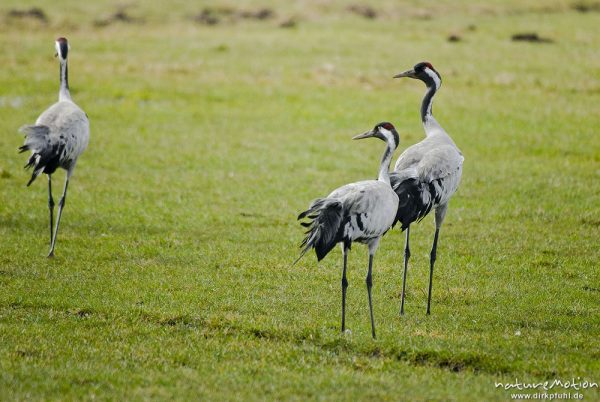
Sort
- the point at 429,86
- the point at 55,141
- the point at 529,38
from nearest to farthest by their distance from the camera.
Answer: the point at 429,86, the point at 55,141, the point at 529,38

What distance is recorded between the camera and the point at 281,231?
14.7 meters

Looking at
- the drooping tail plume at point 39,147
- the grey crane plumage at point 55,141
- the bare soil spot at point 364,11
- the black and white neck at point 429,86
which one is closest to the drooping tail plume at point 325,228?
the black and white neck at point 429,86

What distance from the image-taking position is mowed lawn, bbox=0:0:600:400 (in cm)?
872

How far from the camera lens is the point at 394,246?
14.0 metres

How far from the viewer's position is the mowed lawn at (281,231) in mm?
8719

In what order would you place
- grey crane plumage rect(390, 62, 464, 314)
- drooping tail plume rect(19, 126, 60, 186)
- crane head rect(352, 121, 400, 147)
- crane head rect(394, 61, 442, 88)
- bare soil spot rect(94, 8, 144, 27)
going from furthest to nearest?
bare soil spot rect(94, 8, 144, 27) < drooping tail plume rect(19, 126, 60, 186) < crane head rect(394, 61, 442, 88) < grey crane plumage rect(390, 62, 464, 314) < crane head rect(352, 121, 400, 147)

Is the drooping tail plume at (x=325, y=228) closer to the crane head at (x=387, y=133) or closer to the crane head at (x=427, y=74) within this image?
the crane head at (x=387, y=133)

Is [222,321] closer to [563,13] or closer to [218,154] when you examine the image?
[218,154]

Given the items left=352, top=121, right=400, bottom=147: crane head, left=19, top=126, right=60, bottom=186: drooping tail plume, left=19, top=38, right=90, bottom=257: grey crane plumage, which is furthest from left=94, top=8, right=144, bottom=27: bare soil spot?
left=352, top=121, right=400, bottom=147: crane head

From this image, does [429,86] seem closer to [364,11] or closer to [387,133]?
[387,133]

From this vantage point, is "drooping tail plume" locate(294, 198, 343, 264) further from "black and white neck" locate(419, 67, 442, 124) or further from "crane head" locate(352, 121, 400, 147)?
"black and white neck" locate(419, 67, 442, 124)

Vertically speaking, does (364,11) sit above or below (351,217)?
above

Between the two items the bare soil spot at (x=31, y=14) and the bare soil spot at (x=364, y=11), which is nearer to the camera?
the bare soil spot at (x=31, y=14)

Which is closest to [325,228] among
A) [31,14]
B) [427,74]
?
[427,74]
